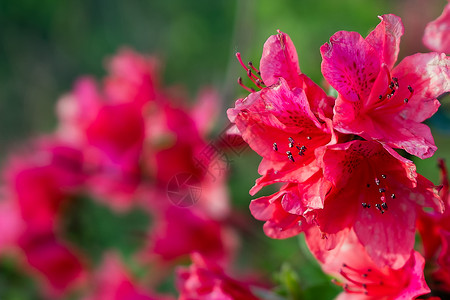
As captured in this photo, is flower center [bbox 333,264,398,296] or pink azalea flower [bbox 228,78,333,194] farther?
flower center [bbox 333,264,398,296]

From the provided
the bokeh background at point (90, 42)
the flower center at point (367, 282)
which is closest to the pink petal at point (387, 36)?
the flower center at point (367, 282)

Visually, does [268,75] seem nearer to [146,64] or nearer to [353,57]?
[353,57]

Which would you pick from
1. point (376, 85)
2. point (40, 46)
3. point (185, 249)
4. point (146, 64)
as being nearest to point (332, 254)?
point (376, 85)

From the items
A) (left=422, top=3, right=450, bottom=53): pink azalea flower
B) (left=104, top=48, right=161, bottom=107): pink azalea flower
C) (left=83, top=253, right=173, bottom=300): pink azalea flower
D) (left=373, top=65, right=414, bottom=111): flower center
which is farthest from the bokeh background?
(left=373, top=65, right=414, bottom=111): flower center

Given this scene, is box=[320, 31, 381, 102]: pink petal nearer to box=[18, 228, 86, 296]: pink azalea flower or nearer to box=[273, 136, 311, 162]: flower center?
box=[273, 136, 311, 162]: flower center

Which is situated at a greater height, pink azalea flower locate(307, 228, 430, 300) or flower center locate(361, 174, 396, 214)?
flower center locate(361, 174, 396, 214)

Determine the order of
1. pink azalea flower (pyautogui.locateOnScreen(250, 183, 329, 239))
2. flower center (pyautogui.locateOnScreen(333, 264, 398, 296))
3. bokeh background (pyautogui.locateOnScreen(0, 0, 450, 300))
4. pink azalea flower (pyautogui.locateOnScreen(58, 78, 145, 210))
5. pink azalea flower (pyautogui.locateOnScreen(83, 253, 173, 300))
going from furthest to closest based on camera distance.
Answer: bokeh background (pyautogui.locateOnScreen(0, 0, 450, 300)), pink azalea flower (pyautogui.locateOnScreen(58, 78, 145, 210)), pink azalea flower (pyautogui.locateOnScreen(83, 253, 173, 300)), flower center (pyautogui.locateOnScreen(333, 264, 398, 296)), pink azalea flower (pyautogui.locateOnScreen(250, 183, 329, 239))

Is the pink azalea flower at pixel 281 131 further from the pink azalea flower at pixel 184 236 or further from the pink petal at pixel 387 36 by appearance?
the pink azalea flower at pixel 184 236
